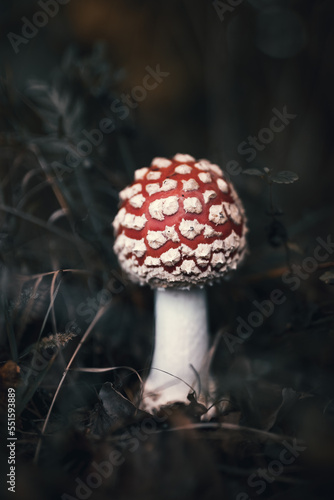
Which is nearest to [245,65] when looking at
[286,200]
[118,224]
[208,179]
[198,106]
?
[198,106]

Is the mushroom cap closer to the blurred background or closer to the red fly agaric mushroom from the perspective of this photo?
the red fly agaric mushroom

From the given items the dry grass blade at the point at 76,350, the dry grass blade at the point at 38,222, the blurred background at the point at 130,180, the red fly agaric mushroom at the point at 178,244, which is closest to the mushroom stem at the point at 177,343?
the red fly agaric mushroom at the point at 178,244

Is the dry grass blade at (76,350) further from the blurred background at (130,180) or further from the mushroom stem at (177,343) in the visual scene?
the mushroom stem at (177,343)

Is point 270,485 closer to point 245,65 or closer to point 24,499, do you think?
point 24,499

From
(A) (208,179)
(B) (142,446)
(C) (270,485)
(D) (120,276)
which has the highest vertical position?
(A) (208,179)

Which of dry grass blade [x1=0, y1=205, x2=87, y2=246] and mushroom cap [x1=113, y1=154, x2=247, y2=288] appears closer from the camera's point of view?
mushroom cap [x1=113, y1=154, x2=247, y2=288]

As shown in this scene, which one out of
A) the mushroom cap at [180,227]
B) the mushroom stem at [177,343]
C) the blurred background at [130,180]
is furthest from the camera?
the mushroom stem at [177,343]

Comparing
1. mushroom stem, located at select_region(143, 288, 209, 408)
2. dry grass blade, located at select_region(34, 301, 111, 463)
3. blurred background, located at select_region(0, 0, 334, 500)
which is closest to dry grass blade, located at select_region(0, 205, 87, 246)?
blurred background, located at select_region(0, 0, 334, 500)

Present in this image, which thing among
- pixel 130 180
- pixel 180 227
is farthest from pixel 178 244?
pixel 130 180
